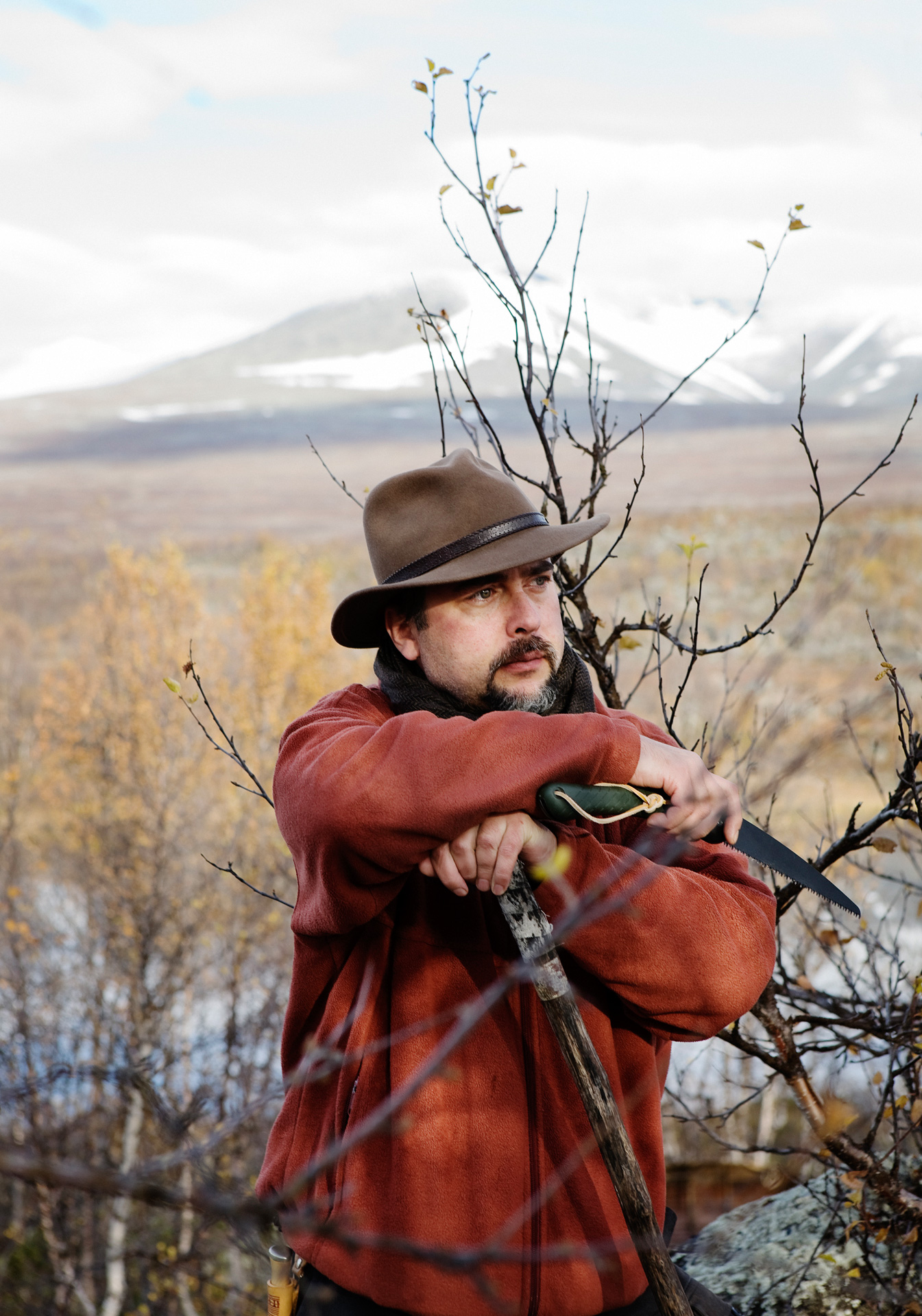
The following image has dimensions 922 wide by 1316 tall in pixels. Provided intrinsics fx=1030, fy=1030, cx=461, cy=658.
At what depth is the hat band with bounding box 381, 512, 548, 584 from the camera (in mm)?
2234

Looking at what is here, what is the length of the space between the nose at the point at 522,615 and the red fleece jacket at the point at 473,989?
0.34 meters

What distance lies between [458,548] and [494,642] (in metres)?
0.22

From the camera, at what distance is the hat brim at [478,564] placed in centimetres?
216

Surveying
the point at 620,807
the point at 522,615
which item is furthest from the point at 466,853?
the point at 522,615


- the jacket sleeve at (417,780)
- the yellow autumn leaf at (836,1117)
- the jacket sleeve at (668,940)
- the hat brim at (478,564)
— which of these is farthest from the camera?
the yellow autumn leaf at (836,1117)

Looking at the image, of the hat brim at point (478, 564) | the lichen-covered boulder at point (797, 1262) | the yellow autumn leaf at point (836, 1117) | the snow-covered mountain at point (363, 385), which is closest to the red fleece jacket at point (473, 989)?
the hat brim at point (478, 564)

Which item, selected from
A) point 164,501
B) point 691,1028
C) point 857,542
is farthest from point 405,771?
point 164,501

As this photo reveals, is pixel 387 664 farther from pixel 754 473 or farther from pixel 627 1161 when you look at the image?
pixel 754 473

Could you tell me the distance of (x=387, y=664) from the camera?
2396mm

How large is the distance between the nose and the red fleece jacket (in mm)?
342

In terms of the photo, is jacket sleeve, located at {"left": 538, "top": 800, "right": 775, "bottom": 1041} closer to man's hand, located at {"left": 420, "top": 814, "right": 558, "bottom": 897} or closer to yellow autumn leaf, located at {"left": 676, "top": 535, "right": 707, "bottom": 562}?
man's hand, located at {"left": 420, "top": 814, "right": 558, "bottom": 897}

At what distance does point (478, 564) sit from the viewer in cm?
219

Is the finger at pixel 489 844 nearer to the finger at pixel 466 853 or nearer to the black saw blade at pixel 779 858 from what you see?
the finger at pixel 466 853

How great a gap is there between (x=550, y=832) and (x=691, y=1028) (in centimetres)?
51
